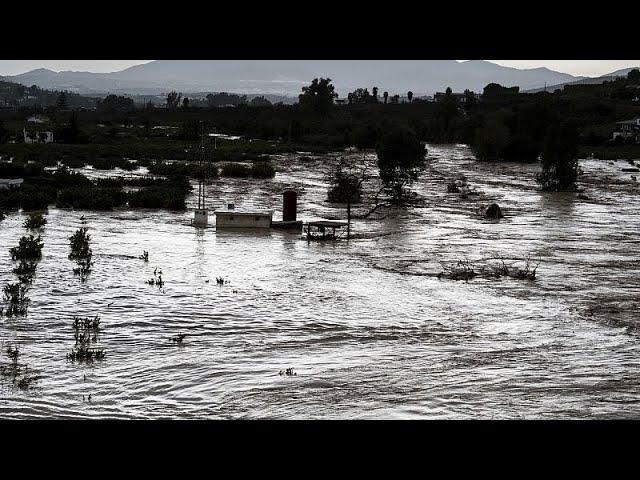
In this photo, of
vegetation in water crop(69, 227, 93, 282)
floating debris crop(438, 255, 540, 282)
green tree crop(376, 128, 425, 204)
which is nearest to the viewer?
vegetation in water crop(69, 227, 93, 282)

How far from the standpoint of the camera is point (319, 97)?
96500mm

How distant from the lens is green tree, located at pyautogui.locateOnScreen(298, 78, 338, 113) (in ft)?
317

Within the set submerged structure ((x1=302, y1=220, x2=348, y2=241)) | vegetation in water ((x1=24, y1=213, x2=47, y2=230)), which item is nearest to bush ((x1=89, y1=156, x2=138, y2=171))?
vegetation in water ((x1=24, y1=213, x2=47, y2=230))

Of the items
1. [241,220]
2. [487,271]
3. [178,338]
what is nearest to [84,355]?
[178,338]

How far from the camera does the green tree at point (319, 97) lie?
317 feet

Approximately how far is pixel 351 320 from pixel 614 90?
103m

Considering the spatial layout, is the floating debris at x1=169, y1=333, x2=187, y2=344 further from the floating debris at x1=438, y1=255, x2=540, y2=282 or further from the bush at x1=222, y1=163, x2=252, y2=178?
the bush at x1=222, y1=163, x2=252, y2=178

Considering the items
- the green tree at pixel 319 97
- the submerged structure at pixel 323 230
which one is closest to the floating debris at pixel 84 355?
the submerged structure at pixel 323 230

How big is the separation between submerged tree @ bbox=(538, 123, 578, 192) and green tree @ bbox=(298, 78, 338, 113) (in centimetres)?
6316

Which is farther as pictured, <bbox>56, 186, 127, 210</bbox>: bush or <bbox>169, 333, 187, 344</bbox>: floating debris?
<bbox>56, 186, 127, 210</bbox>: bush

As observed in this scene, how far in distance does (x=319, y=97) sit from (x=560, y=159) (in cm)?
6456

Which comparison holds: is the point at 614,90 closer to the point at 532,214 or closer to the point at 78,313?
the point at 532,214

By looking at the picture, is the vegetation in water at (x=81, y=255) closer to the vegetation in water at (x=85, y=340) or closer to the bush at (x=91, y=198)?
the vegetation in water at (x=85, y=340)

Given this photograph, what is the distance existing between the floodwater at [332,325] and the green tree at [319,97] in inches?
2949
